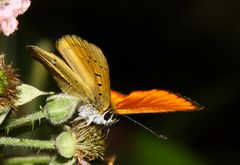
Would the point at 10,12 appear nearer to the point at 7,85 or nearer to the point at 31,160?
the point at 7,85

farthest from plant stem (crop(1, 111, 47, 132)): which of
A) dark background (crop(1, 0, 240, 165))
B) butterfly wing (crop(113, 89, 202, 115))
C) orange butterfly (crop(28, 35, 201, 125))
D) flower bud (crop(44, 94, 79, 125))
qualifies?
dark background (crop(1, 0, 240, 165))

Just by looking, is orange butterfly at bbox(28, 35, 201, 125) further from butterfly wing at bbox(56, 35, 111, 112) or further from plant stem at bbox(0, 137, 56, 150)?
plant stem at bbox(0, 137, 56, 150)

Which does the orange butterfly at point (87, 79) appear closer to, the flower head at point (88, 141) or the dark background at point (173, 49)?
the flower head at point (88, 141)

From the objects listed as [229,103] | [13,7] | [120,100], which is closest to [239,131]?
[229,103]

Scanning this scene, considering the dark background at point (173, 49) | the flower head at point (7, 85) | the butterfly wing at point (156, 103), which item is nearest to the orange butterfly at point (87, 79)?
the butterfly wing at point (156, 103)

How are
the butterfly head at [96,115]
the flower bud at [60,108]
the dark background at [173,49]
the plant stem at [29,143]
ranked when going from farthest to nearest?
1. the dark background at [173,49]
2. the butterfly head at [96,115]
3. the flower bud at [60,108]
4. the plant stem at [29,143]

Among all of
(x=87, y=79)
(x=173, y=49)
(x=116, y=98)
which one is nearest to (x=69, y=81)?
(x=87, y=79)
